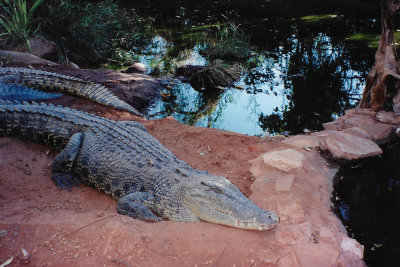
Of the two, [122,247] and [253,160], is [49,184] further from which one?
[253,160]

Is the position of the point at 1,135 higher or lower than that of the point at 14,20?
lower

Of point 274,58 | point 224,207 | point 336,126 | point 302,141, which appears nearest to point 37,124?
point 224,207

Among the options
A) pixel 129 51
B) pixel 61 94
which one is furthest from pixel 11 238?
pixel 129 51

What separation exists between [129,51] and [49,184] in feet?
22.0

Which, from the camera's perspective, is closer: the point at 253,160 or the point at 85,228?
the point at 85,228

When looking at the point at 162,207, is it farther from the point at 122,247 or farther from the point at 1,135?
the point at 1,135

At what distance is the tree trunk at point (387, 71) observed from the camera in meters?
5.52

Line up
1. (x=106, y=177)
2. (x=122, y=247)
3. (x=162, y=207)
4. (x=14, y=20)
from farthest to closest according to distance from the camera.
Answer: (x=14, y=20) < (x=106, y=177) < (x=162, y=207) < (x=122, y=247)

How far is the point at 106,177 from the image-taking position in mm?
3725

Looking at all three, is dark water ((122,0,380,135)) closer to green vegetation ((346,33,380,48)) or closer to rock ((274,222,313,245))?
green vegetation ((346,33,380,48))

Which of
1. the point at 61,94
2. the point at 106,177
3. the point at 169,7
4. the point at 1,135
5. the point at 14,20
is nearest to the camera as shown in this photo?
the point at 106,177

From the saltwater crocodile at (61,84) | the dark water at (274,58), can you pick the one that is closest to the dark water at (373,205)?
the dark water at (274,58)

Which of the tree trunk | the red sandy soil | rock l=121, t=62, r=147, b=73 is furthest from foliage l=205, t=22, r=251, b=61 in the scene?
the red sandy soil

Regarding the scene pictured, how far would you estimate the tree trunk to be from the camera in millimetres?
5516
